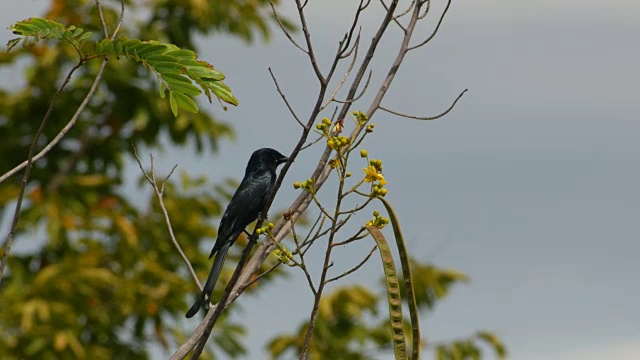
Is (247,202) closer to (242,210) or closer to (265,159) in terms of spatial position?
(242,210)

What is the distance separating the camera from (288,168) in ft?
10.9

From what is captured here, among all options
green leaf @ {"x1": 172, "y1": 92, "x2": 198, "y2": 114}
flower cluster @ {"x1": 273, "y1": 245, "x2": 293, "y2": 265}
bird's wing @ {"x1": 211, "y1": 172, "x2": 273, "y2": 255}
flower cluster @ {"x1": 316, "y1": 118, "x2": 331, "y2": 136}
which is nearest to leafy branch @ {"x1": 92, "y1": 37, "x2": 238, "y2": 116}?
green leaf @ {"x1": 172, "y1": 92, "x2": 198, "y2": 114}

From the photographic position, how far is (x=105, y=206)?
61.3 ft

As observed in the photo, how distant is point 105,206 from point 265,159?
1265cm

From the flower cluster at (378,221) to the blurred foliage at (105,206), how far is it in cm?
1373

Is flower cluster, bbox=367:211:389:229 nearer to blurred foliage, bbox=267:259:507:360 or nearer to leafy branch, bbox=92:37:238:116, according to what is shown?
leafy branch, bbox=92:37:238:116

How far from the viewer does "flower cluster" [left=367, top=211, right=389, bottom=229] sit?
3.43 meters

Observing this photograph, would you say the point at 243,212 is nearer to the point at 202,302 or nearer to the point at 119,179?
the point at 202,302

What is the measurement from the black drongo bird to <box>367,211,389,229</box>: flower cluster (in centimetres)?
168

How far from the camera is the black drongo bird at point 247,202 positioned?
5559 mm

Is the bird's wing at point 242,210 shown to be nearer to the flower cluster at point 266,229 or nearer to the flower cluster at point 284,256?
the flower cluster at point 266,229

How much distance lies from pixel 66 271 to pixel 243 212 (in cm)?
1203

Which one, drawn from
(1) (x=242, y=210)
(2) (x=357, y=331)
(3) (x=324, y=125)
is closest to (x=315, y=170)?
(3) (x=324, y=125)

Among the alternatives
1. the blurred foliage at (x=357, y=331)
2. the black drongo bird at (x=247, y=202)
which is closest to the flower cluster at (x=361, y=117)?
the black drongo bird at (x=247, y=202)
